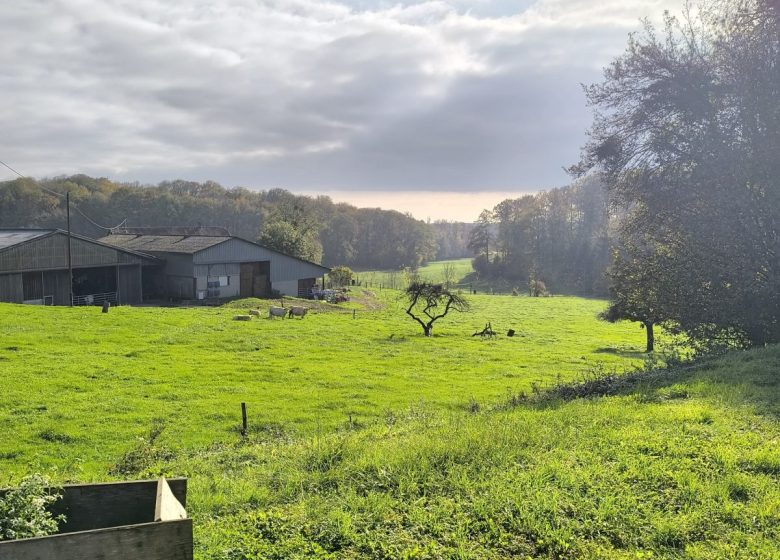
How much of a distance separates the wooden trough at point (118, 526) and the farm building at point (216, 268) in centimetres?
4192

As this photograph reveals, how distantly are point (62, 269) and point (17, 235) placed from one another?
16.1ft

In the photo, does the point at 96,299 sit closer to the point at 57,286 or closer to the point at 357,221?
the point at 57,286

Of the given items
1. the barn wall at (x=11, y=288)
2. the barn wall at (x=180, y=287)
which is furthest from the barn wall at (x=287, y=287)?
the barn wall at (x=11, y=288)

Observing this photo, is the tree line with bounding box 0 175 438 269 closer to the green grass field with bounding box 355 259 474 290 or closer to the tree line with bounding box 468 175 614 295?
the green grass field with bounding box 355 259 474 290

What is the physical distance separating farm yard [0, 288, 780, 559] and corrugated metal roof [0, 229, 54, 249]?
58.7 feet

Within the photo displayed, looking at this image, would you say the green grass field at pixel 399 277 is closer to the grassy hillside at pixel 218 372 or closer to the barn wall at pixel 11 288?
the barn wall at pixel 11 288

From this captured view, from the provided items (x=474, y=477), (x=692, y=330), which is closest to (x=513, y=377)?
(x=692, y=330)

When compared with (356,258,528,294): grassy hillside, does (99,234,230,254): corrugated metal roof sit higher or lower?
higher

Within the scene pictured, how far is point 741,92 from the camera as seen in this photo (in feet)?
45.4

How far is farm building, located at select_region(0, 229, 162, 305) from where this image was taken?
34344 millimetres

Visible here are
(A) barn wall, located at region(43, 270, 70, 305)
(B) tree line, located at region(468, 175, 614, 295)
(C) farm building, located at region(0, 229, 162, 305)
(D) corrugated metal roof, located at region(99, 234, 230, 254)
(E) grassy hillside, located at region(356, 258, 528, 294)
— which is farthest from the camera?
(B) tree line, located at region(468, 175, 614, 295)

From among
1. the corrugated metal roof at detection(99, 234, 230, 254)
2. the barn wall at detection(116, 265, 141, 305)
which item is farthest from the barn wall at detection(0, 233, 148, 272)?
the corrugated metal roof at detection(99, 234, 230, 254)

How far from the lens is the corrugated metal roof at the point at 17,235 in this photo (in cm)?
3531

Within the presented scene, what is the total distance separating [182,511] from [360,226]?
109876mm
